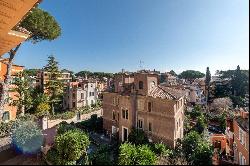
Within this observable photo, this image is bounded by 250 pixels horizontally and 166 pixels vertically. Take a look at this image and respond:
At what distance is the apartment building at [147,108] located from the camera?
2303 cm

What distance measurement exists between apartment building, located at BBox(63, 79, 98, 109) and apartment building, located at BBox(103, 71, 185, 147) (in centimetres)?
2113

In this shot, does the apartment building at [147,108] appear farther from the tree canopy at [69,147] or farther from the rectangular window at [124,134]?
the tree canopy at [69,147]

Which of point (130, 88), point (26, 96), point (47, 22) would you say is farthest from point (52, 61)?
point (130, 88)

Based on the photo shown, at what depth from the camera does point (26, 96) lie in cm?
3080

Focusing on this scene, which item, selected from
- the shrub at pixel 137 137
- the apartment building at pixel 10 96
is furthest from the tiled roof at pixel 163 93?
the apartment building at pixel 10 96

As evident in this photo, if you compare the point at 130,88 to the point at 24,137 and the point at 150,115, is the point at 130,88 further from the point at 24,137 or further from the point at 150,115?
the point at 24,137

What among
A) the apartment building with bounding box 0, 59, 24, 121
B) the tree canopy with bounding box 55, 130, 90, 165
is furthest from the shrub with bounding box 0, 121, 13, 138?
the tree canopy with bounding box 55, 130, 90, 165

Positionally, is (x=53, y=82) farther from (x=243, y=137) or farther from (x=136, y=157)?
(x=243, y=137)

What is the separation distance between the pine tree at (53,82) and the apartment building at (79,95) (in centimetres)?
766

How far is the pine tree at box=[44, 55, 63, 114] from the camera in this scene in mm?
39344

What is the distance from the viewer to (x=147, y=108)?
81.1 ft

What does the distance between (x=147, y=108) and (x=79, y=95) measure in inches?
1039

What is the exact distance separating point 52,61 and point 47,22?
15151 mm

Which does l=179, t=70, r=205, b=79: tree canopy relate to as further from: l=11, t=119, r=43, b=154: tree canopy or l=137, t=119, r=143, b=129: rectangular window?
l=11, t=119, r=43, b=154: tree canopy
